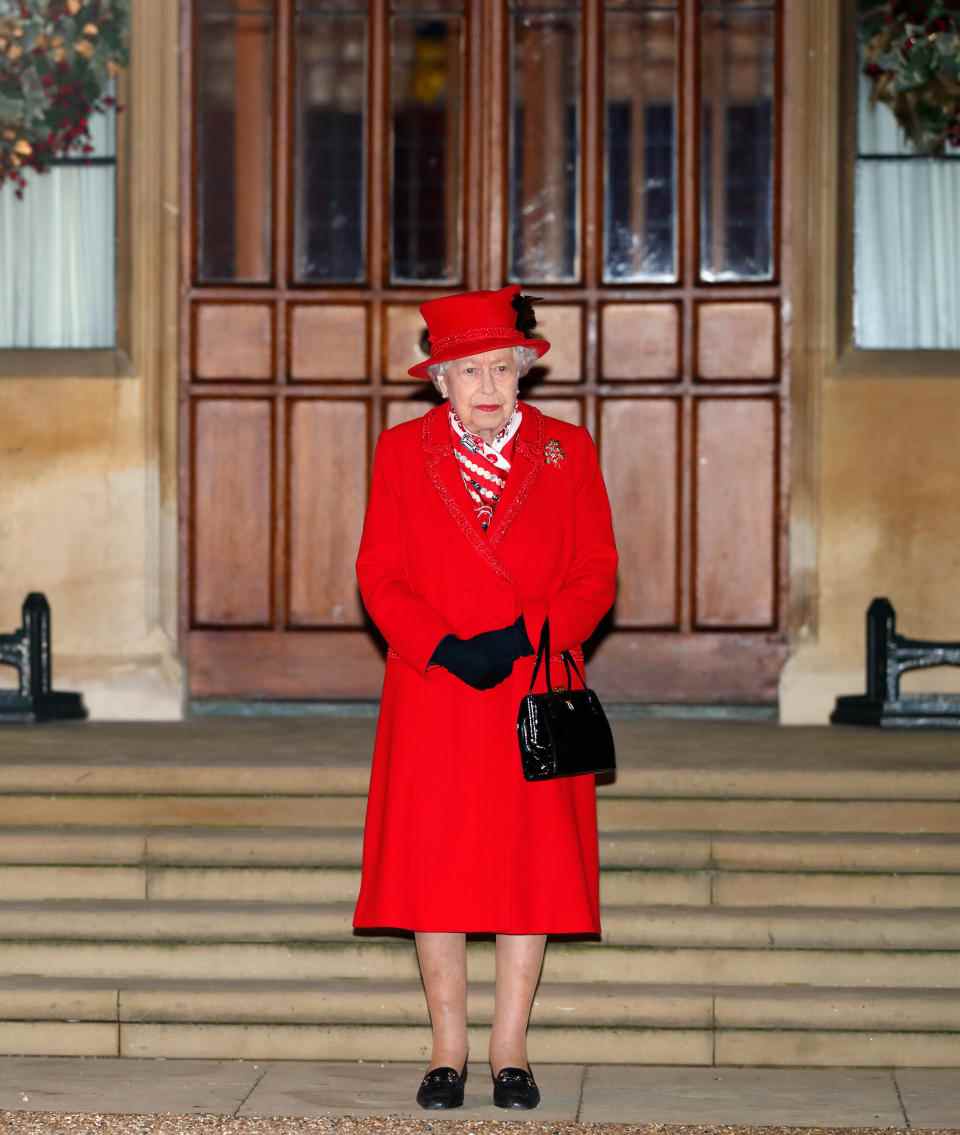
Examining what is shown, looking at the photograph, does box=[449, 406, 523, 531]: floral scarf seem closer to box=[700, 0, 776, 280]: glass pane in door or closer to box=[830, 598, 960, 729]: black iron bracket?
box=[830, 598, 960, 729]: black iron bracket

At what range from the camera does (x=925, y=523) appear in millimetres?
8703

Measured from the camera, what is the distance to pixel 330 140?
903 centimetres

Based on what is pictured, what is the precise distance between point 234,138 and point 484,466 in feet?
13.2

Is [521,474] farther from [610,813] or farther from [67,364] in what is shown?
[67,364]

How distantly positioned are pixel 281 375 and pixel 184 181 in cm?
89

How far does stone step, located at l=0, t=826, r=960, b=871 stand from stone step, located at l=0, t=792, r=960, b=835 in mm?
38

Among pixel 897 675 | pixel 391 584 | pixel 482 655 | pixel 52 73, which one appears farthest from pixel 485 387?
pixel 52 73

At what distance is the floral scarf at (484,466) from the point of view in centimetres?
544

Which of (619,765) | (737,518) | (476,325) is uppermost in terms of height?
(476,325)

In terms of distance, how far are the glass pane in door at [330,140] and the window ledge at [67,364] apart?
83 centimetres

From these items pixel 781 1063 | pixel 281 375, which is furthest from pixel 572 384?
pixel 781 1063

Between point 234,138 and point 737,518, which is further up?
point 234,138

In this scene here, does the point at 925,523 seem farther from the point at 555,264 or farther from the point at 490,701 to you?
the point at 490,701

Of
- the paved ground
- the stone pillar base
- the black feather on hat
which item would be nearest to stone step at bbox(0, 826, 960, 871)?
the paved ground
